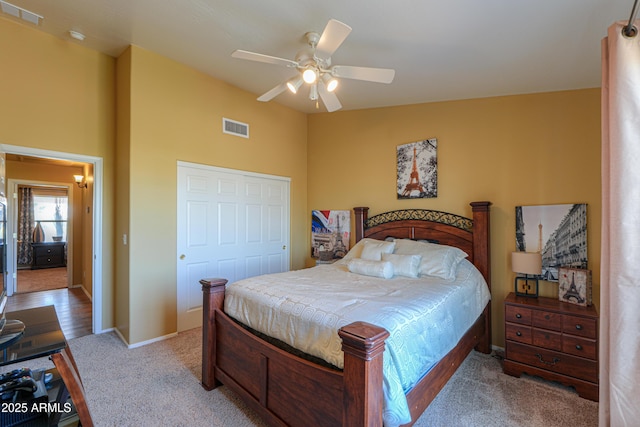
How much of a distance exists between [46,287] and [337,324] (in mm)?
7010

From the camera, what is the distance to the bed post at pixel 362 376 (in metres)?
1.27

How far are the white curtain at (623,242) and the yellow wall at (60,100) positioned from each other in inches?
172

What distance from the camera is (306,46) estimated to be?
2801 millimetres

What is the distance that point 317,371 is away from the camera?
1.56 meters

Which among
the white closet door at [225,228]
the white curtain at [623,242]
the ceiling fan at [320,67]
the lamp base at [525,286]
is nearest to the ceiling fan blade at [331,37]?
the ceiling fan at [320,67]

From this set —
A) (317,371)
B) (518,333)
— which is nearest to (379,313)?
(317,371)

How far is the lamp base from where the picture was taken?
2955 mm

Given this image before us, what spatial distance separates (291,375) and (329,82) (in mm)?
2226

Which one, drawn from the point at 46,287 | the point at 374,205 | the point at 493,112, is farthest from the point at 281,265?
the point at 46,287

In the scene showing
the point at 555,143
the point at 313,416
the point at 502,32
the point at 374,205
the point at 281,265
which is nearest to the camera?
the point at 313,416

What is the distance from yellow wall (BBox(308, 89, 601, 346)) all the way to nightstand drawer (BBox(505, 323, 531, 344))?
1.96 ft

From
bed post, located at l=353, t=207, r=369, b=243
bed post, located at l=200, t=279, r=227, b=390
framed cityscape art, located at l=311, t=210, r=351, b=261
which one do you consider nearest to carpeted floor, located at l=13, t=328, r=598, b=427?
bed post, located at l=200, t=279, r=227, b=390

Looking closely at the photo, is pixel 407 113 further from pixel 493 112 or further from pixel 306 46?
pixel 306 46

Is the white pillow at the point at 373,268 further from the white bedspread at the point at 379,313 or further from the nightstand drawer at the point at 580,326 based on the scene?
the nightstand drawer at the point at 580,326
